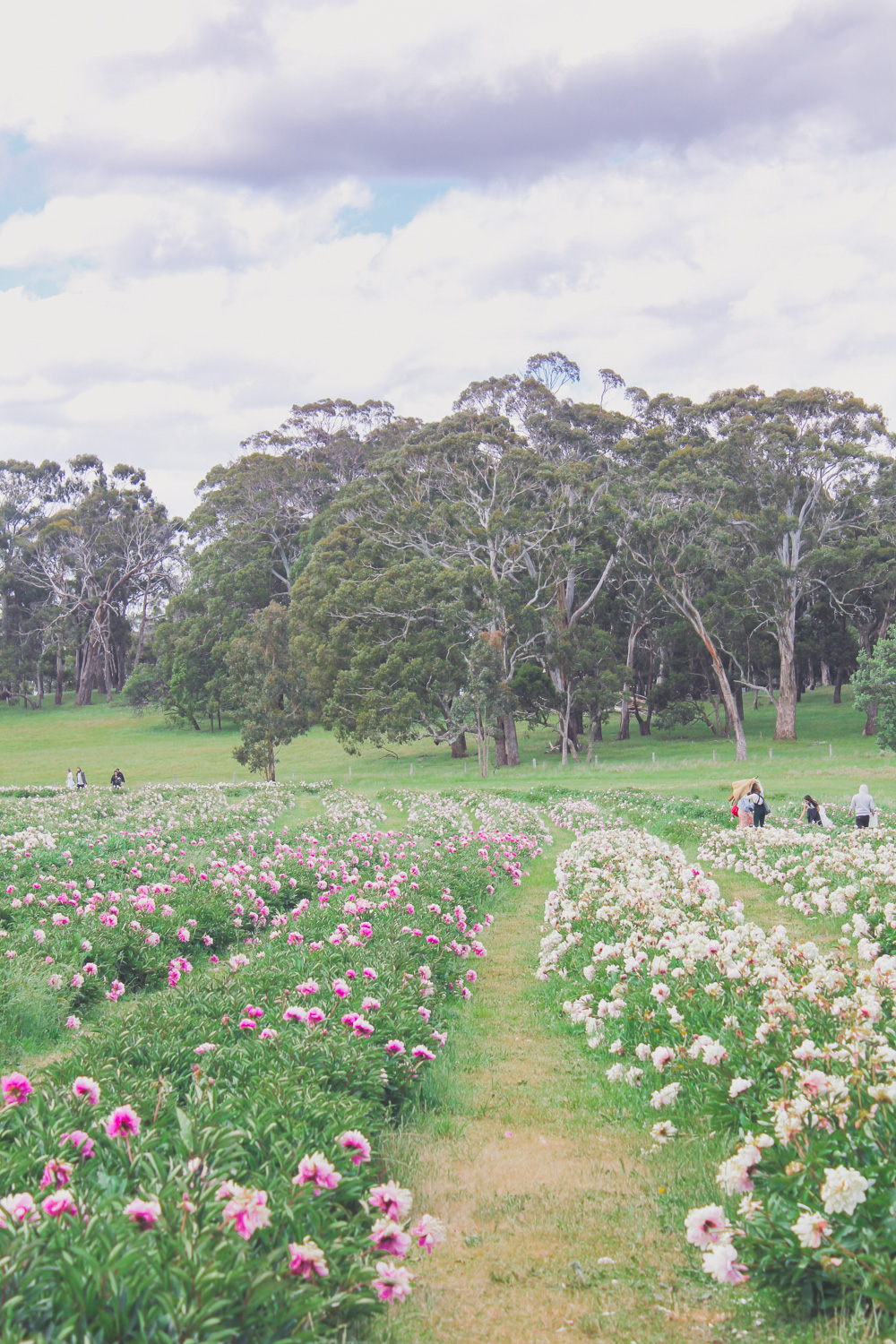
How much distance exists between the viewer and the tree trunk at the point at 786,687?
49.3m

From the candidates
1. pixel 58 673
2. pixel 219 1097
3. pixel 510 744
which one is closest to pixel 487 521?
pixel 510 744

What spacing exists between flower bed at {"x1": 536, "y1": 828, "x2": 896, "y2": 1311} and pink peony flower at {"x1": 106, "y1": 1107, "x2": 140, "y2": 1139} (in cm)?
225

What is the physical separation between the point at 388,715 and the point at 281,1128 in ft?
132

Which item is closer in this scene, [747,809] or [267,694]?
[747,809]

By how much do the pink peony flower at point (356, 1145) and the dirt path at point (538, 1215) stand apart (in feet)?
1.85

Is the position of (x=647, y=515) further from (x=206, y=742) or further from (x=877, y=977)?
(x=877, y=977)

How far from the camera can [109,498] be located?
82.5 metres

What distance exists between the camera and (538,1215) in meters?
4.57

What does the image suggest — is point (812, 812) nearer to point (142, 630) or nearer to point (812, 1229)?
point (812, 1229)

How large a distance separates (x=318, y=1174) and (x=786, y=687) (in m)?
49.4

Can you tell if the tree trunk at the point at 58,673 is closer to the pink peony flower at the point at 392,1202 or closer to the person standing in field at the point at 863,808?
the person standing in field at the point at 863,808

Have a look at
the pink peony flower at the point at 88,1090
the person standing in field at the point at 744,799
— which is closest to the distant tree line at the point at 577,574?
the person standing in field at the point at 744,799

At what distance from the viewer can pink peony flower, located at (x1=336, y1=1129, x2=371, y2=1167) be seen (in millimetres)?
3980

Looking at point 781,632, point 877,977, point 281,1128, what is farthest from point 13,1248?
point 781,632
